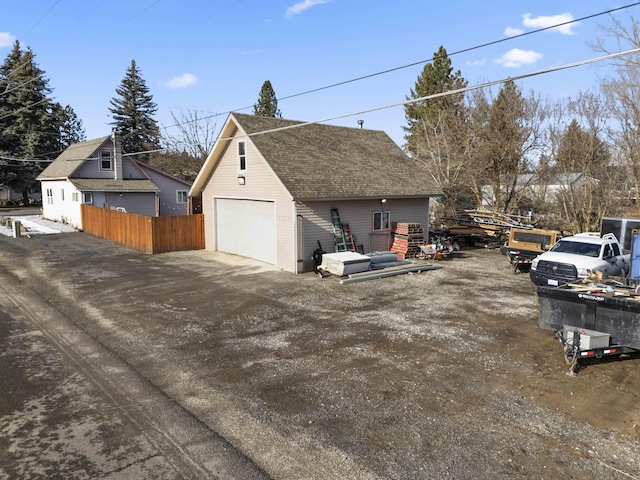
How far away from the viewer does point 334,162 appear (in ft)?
72.1

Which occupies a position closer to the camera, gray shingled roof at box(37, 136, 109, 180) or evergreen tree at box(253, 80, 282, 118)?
gray shingled roof at box(37, 136, 109, 180)

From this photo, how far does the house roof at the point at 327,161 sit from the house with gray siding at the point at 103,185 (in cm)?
1372

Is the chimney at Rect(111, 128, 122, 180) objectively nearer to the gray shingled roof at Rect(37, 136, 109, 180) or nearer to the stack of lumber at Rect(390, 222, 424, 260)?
the gray shingled roof at Rect(37, 136, 109, 180)

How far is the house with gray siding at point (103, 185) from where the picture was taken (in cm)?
3503

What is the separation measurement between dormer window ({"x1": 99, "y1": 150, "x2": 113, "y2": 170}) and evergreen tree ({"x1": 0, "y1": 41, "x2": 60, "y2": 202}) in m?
20.9

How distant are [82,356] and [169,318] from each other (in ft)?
9.49

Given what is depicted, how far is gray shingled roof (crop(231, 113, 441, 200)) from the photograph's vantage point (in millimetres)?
19516

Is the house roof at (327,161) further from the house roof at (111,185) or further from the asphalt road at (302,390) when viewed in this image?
the house roof at (111,185)

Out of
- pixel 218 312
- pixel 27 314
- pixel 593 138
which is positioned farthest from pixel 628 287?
pixel 593 138

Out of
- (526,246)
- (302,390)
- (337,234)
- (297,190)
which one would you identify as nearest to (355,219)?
(337,234)

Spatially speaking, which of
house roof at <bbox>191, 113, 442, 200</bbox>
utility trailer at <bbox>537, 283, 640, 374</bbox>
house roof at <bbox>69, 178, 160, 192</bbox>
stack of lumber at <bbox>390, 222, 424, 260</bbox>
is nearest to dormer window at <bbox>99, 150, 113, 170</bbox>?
house roof at <bbox>69, 178, 160, 192</bbox>

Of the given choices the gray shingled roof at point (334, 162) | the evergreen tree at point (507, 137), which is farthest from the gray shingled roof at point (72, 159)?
the evergreen tree at point (507, 137)

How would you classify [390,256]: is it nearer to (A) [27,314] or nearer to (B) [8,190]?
(A) [27,314]

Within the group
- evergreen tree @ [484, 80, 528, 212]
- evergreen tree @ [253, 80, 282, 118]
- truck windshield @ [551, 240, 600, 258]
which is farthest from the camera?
evergreen tree @ [253, 80, 282, 118]
